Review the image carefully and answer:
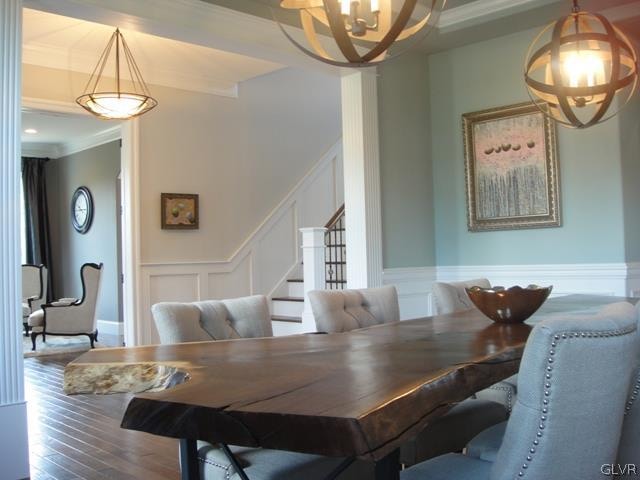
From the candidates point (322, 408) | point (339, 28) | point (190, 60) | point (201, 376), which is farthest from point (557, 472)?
point (190, 60)

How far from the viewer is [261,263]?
23.4 ft

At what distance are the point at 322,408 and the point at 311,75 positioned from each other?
690 cm

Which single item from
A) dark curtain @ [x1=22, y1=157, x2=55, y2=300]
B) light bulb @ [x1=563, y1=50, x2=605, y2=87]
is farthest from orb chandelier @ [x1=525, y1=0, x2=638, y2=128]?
dark curtain @ [x1=22, y1=157, x2=55, y2=300]

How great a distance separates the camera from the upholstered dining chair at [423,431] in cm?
218

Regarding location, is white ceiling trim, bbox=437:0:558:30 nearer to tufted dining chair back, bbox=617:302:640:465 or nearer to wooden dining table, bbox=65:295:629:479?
wooden dining table, bbox=65:295:629:479

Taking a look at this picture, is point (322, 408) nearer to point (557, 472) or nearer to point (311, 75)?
point (557, 472)

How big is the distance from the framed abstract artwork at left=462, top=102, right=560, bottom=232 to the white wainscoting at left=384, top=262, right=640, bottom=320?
351 millimetres

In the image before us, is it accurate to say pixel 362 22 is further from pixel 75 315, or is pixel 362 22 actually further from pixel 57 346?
pixel 57 346

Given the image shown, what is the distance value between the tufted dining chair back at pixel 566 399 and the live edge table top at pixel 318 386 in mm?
188

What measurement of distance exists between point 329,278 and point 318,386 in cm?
559

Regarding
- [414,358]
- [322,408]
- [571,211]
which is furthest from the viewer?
[571,211]

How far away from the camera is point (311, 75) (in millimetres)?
7652

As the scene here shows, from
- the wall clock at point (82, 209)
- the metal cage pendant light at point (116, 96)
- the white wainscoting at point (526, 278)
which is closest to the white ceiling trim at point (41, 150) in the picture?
the wall clock at point (82, 209)

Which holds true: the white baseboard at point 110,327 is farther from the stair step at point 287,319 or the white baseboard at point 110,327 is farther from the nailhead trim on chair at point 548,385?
the nailhead trim on chair at point 548,385
